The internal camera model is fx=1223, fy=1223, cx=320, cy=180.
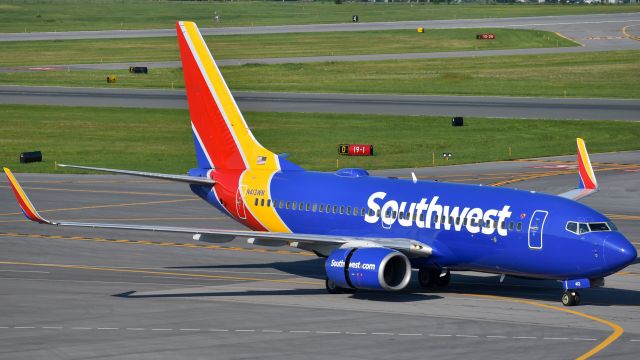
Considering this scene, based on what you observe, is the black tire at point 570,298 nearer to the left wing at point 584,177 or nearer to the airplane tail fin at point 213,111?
the left wing at point 584,177

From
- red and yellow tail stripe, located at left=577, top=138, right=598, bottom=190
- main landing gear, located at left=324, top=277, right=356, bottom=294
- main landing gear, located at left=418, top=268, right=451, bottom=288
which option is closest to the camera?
main landing gear, located at left=324, top=277, right=356, bottom=294

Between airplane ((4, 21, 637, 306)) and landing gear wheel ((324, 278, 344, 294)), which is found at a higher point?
airplane ((4, 21, 637, 306))

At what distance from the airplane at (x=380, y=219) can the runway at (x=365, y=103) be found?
230ft

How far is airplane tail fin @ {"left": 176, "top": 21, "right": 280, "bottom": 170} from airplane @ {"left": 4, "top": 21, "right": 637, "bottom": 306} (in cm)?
5

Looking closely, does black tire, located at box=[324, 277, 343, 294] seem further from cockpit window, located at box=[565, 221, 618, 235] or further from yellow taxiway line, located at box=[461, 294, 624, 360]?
cockpit window, located at box=[565, 221, 618, 235]

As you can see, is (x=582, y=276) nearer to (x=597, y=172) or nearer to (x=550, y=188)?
(x=550, y=188)

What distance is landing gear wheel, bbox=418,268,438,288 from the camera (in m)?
52.7

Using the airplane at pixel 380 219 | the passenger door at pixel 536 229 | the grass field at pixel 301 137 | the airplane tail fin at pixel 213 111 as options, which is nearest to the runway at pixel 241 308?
the airplane at pixel 380 219

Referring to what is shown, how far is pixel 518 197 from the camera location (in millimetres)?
48938

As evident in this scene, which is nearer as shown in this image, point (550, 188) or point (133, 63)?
point (550, 188)

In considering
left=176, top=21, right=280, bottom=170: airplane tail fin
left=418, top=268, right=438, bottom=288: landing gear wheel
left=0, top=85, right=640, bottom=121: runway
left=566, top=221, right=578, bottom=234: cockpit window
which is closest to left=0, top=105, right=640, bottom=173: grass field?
left=0, top=85, right=640, bottom=121: runway

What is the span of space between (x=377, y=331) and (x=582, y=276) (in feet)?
29.4

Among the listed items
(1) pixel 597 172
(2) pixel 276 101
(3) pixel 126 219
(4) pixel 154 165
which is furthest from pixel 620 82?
(3) pixel 126 219

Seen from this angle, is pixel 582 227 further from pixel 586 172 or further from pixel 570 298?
pixel 586 172
